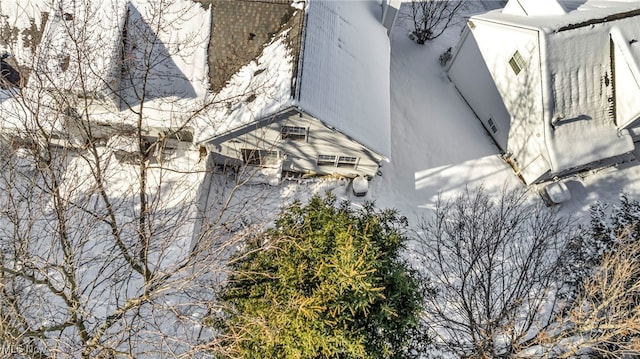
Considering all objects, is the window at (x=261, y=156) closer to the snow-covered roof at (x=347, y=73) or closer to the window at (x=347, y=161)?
the window at (x=347, y=161)

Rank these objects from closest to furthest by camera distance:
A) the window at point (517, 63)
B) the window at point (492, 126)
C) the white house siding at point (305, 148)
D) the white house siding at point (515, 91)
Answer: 1. the white house siding at point (305, 148)
2. the white house siding at point (515, 91)
3. the window at point (517, 63)
4. the window at point (492, 126)

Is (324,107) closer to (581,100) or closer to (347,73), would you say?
(347,73)

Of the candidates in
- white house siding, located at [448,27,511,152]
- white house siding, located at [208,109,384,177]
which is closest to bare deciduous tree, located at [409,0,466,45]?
white house siding, located at [448,27,511,152]

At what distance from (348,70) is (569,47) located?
8844 millimetres

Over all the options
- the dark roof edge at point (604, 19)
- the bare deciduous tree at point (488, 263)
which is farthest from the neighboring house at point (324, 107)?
the dark roof edge at point (604, 19)

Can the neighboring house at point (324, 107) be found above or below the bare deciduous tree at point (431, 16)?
below

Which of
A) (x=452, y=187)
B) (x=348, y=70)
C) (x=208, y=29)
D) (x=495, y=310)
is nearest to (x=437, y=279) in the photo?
(x=495, y=310)

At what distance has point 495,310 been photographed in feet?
53.0

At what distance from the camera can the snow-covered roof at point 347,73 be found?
15.0 m

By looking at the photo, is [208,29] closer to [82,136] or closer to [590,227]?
[82,136]

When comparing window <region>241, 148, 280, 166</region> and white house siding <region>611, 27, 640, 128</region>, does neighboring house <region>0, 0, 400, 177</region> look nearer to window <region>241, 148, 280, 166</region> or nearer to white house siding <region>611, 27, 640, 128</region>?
window <region>241, 148, 280, 166</region>

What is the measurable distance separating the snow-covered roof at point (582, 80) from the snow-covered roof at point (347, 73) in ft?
19.5

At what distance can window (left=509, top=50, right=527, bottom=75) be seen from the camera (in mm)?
17891

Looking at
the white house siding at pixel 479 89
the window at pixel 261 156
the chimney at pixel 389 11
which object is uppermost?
the chimney at pixel 389 11
